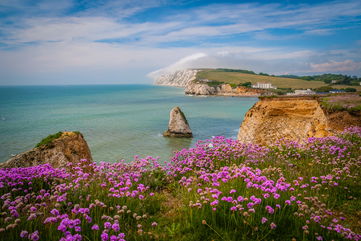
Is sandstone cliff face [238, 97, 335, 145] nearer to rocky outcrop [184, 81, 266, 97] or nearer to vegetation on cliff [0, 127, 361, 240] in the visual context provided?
vegetation on cliff [0, 127, 361, 240]

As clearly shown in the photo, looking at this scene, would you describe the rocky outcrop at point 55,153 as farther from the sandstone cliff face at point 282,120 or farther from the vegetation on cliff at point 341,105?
the vegetation on cliff at point 341,105

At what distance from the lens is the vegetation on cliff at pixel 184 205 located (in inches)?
157

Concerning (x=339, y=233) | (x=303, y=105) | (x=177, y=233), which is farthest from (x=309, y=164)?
(x=303, y=105)

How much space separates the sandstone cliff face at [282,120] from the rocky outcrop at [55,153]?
1574 centimetres

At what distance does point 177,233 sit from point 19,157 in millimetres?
10621

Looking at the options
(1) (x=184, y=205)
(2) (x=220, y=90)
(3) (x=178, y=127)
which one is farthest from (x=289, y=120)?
(2) (x=220, y=90)

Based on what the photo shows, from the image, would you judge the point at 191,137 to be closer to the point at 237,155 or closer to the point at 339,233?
the point at 237,155

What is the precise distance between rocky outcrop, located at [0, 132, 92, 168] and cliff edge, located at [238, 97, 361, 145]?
1414 cm

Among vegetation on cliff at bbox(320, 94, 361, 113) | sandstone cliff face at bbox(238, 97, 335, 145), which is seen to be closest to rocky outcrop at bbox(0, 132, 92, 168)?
sandstone cliff face at bbox(238, 97, 335, 145)

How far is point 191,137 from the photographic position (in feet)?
137

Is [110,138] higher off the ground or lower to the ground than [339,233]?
lower

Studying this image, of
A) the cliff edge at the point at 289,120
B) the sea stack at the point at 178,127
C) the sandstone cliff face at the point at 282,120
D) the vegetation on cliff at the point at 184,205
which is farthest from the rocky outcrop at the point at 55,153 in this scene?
the sea stack at the point at 178,127

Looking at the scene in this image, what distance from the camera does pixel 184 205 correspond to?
5516 mm

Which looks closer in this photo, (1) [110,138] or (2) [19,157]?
(2) [19,157]
